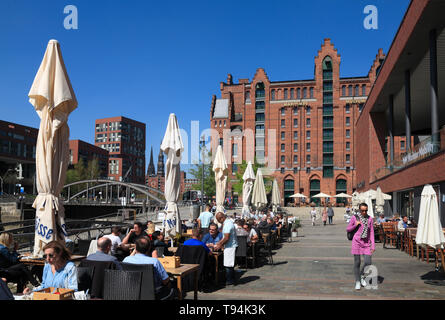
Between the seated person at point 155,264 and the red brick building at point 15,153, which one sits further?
the red brick building at point 15,153

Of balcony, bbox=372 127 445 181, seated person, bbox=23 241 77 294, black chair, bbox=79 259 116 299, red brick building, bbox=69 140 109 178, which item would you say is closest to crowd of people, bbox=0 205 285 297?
seated person, bbox=23 241 77 294

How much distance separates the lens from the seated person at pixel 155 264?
210 inches

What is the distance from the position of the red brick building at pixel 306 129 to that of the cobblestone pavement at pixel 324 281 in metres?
60.6

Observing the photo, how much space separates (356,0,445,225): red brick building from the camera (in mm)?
17062

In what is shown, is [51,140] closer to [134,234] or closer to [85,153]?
[134,234]

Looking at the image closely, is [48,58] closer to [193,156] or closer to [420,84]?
[420,84]

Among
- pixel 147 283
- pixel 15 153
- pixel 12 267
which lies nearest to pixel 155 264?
pixel 147 283

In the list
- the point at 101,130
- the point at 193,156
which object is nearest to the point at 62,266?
the point at 193,156

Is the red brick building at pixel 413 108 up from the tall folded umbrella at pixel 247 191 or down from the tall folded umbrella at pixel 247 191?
up

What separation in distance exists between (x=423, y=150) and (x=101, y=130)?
142191 mm

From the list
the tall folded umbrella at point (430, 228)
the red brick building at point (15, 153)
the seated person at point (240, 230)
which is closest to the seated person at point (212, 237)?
the seated person at point (240, 230)

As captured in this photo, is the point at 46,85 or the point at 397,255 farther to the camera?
the point at 397,255

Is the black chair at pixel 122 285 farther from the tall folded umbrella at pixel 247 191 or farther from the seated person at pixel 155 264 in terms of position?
the tall folded umbrella at pixel 247 191
